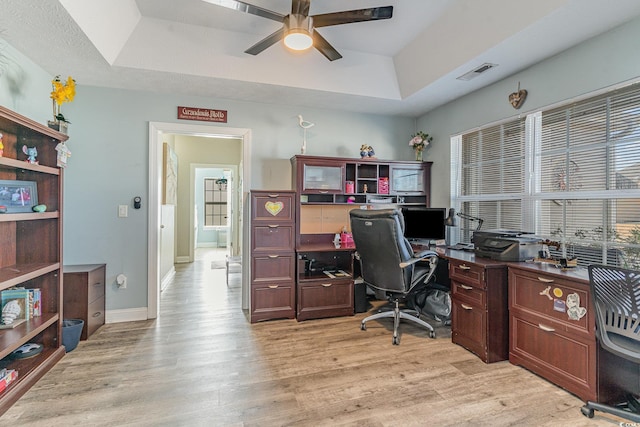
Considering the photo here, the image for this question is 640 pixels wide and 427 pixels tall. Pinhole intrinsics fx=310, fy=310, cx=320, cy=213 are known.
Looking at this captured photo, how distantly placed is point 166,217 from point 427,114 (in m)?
4.26

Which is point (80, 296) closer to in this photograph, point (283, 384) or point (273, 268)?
point (273, 268)

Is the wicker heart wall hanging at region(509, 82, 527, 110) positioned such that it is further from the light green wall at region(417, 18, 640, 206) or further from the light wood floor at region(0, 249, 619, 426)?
→ the light wood floor at region(0, 249, 619, 426)

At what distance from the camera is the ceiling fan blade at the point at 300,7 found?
2076 mm

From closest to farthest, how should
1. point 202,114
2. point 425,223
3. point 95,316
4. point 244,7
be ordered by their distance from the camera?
1. point 244,7
2. point 95,316
3. point 202,114
4. point 425,223

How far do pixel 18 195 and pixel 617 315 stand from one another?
3818 millimetres

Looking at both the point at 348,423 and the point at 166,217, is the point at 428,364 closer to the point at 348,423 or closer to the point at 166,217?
the point at 348,423

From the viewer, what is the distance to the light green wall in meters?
2.12

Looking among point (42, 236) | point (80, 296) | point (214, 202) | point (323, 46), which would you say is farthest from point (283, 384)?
point (214, 202)

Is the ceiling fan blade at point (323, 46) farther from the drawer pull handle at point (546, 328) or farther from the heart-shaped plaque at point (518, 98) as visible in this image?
the drawer pull handle at point (546, 328)

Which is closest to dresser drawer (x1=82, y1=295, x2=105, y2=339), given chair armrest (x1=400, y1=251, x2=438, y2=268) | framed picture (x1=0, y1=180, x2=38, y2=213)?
framed picture (x1=0, y1=180, x2=38, y2=213)

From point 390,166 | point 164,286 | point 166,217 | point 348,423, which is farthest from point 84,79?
point 348,423

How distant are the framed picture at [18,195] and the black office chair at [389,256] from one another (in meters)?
2.56

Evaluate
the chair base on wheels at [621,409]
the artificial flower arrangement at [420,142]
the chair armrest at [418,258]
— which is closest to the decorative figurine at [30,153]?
the chair armrest at [418,258]

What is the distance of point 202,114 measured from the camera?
347 centimetres
